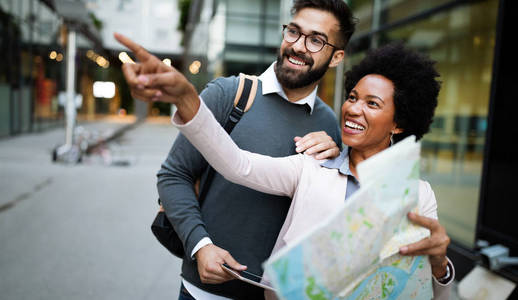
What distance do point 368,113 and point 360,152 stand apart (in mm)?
174

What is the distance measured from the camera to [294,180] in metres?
1.62

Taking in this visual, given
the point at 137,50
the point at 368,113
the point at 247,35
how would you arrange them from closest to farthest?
1. the point at 137,50
2. the point at 368,113
3. the point at 247,35

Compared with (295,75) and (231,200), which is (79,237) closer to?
(231,200)

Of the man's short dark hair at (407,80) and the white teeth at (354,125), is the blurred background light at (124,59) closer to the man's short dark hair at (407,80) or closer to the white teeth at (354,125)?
the white teeth at (354,125)

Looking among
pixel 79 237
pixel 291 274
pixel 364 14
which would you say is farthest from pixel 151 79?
pixel 364 14

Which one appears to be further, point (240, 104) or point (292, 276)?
point (240, 104)

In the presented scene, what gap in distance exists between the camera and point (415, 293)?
4.64ft

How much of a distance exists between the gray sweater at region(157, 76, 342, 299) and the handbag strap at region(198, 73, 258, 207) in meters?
0.02

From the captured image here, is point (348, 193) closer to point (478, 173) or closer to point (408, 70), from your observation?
point (408, 70)

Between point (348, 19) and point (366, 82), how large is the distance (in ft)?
1.27

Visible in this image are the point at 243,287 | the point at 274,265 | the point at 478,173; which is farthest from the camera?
the point at 478,173

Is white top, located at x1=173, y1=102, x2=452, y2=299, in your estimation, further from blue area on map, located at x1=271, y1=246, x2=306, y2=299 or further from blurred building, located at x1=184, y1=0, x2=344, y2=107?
blurred building, located at x1=184, y1=0, x2=344, y2=107


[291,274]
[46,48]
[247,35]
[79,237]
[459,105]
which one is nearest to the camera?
[291,274]

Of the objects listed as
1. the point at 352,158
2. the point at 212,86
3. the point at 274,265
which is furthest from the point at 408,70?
the point at 274,265
